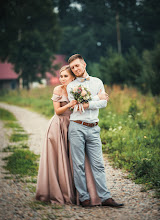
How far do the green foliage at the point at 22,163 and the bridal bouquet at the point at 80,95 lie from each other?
2312 mm

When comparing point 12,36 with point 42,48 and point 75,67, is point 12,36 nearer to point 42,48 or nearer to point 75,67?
point 42,48

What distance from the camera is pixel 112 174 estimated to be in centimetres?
504

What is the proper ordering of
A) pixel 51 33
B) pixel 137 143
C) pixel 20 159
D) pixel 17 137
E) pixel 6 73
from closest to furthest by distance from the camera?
1. pixel 20 159
2. pixel 137 143
3. pixel 17 137
4. pixel 51 33
5. pixel 6 73

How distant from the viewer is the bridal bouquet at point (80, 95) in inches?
129

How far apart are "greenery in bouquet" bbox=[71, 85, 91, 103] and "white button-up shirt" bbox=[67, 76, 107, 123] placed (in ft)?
0.32

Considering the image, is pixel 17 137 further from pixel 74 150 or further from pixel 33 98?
pixel 33 98

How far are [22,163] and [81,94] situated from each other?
2.97 meters

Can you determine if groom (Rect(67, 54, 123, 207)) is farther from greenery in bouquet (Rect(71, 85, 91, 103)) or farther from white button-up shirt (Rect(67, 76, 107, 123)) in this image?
greenery in bouquet (Rect(71, 85, 91, 103))

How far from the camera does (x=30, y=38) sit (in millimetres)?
30672

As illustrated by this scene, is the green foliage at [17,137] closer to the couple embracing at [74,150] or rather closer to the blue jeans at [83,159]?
the couple embracing at [74,150]

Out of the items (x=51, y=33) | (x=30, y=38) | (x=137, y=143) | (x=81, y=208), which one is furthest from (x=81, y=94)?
(x=51, y=33)

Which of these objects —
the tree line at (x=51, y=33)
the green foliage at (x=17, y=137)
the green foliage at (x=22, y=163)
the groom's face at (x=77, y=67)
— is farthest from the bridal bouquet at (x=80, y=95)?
the tree line at (x=51, y=33)

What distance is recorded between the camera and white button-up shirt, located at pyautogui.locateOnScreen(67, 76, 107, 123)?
11.2 feet

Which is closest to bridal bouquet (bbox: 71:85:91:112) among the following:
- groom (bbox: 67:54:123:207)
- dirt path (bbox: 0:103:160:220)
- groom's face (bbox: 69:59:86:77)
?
groom (bbox: 67:54:123:207)
